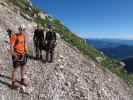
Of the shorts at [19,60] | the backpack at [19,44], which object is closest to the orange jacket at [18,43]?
the backpack at [19,44]

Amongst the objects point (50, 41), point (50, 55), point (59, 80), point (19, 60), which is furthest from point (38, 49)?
point (19, 60)

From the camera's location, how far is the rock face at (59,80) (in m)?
17.3

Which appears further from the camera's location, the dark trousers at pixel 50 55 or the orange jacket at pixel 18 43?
the dark trousers at pixel 50 55

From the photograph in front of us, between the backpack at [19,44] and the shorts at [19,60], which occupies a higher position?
the backpack at [19,44]

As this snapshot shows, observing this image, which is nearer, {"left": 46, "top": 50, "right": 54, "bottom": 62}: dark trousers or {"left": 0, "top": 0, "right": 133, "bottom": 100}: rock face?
{"left": 0, "top": 0, "right": 133, "bottom": 100}: rock face

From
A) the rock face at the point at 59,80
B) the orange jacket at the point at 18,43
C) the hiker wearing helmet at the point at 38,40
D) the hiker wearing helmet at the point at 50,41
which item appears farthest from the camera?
the hiker wearing helmet at the point at 38,40

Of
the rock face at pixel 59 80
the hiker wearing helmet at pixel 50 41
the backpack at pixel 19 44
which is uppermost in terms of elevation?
the hiker wearing helmet at pixel 50 41

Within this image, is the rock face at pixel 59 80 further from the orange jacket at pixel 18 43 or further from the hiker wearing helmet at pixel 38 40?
the orange jacket at pixel 18 43

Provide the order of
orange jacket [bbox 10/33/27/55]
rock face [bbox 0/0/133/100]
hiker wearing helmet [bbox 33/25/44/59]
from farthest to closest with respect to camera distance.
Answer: hiker wearing helmet [bbox 33/25/44/59] < rock face [bbox 0/0/133/100] < orange jacket [bbox 10/33/27/55]

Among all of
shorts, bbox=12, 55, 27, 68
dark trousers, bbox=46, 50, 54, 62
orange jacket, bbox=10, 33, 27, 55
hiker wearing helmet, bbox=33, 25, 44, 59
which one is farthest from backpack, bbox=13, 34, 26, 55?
hiker wearing helmet, bbox=33, 25, 44, 59

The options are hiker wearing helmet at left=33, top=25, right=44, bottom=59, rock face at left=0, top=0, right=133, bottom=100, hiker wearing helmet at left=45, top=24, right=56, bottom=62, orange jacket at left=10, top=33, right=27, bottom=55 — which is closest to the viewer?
orange jacket at left=10, top=33, right=27, bottom=55

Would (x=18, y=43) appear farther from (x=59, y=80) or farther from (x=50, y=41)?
(x=50, y=41)

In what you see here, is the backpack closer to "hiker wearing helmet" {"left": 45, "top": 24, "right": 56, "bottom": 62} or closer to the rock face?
the rock face

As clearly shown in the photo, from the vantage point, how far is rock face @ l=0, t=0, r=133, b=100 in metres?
17.3
